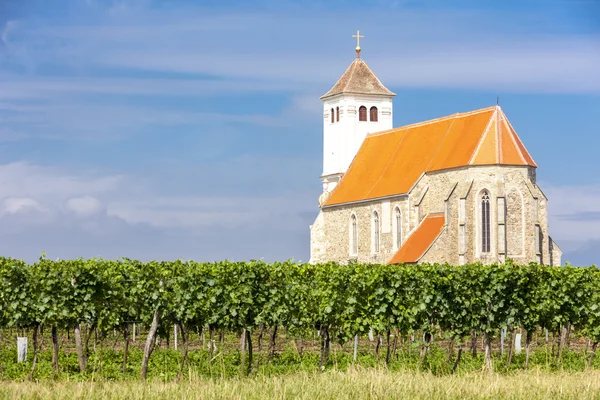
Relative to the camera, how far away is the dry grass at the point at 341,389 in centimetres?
1686

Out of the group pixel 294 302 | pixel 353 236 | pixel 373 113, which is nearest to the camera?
pixel 294 302

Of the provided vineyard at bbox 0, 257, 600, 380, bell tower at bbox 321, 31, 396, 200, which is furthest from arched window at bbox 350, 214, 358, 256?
vineyard at bbox 0, 257, 600, 380

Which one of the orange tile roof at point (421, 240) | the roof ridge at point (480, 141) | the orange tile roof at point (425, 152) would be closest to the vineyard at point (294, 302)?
the orange tile roof at point (421, 240)

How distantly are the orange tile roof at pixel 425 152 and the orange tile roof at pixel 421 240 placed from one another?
2.36m

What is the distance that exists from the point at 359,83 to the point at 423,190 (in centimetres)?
1460

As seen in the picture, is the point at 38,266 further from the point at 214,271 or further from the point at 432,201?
the point at 432,201

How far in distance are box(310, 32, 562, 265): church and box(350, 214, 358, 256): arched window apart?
61 mm

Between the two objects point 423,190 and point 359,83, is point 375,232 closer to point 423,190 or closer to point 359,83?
point 423,190

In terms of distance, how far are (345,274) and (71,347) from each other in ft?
37.4

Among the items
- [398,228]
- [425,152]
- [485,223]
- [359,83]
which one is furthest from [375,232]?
[359,83]

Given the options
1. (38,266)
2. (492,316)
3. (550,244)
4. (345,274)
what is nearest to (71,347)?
(38,266)

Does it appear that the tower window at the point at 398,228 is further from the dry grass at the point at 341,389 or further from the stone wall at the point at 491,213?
the dry grass at the point at 341,389

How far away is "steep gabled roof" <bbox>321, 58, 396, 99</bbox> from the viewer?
2785 inches

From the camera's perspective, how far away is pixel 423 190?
58.8 m
